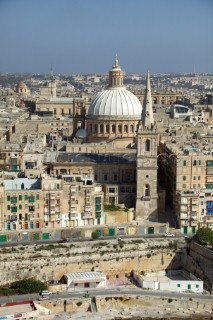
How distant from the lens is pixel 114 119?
3681 cm

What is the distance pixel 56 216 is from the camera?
28375 mm

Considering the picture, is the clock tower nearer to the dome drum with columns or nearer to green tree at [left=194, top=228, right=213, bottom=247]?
green tree at [left=194, top=228, right=213, bottom=247]

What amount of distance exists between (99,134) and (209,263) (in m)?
12.8

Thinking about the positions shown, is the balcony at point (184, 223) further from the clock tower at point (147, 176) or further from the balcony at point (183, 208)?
the clock tower at point (147, 176)

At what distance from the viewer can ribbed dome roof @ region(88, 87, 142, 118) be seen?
37.0 meters

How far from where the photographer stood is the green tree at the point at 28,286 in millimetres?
24938

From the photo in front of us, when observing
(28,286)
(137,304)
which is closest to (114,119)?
(28,286)

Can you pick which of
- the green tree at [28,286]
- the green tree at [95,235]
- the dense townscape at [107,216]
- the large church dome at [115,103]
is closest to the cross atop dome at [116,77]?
the large church dome at [115,103]

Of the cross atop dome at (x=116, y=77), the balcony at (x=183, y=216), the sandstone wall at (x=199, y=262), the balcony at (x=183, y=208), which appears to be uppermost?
the cross atop dome at (x=116, y=77)

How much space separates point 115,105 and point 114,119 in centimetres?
87

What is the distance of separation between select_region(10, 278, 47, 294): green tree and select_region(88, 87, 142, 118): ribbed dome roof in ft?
45.7

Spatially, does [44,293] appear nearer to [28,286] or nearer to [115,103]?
[28,286]

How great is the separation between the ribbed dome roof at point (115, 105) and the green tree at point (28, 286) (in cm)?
1392

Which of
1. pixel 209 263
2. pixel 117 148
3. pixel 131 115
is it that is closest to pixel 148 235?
pixel 209 263
